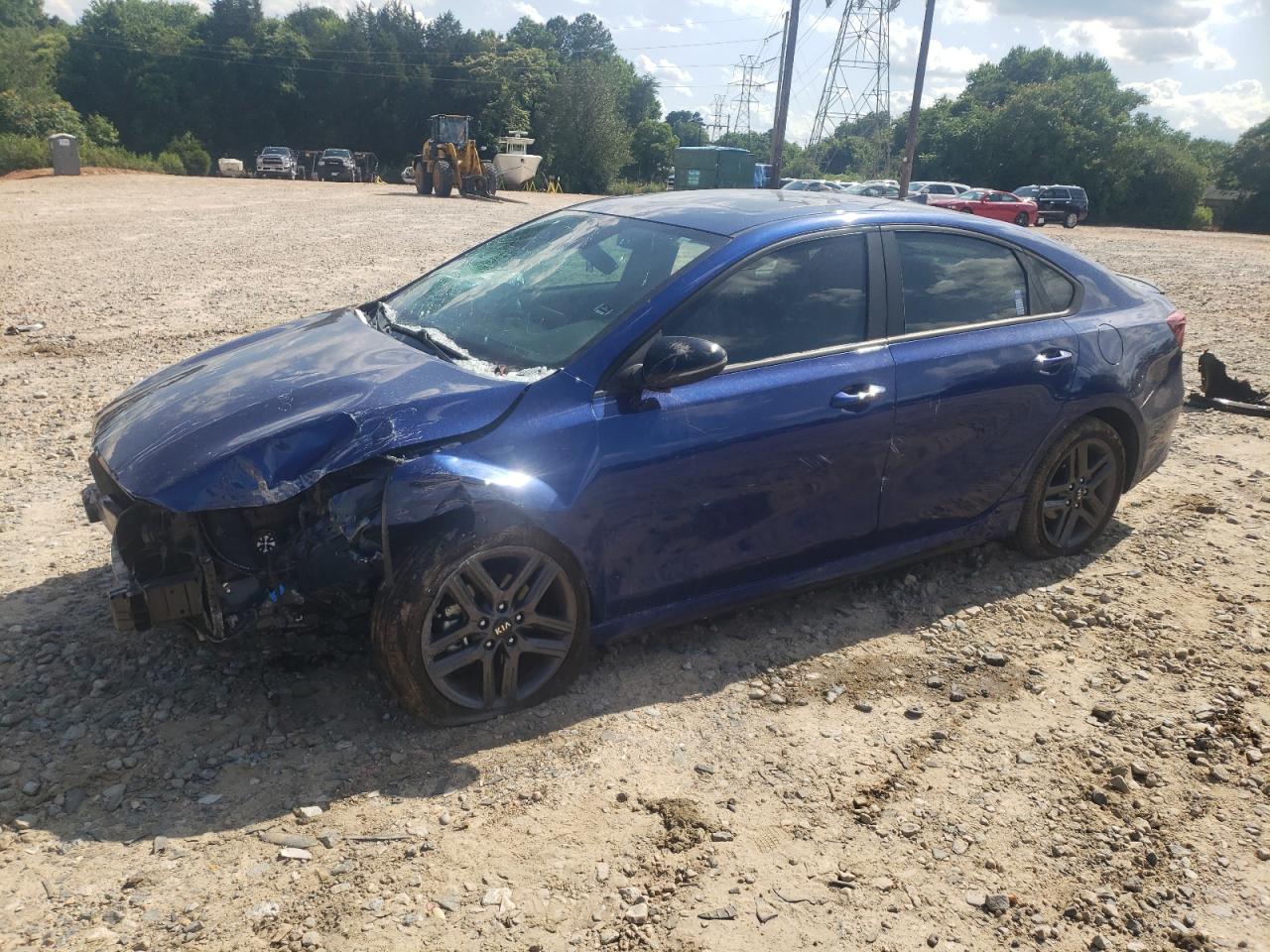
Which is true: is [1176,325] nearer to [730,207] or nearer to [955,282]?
[955,282]

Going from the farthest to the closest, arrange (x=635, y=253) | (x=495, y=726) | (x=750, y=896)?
(x=635, y=253) → (x=495, y=726) → (x=750, y=896)

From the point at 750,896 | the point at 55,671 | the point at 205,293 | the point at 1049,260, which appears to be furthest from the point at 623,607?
the point at 205,293

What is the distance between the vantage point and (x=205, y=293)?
1138cm

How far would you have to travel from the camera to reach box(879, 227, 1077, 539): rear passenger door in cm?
401

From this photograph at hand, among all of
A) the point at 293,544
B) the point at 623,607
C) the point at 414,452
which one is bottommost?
the point at 623,607

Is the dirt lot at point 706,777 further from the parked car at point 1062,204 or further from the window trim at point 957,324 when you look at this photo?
the parked car at point 1062,204

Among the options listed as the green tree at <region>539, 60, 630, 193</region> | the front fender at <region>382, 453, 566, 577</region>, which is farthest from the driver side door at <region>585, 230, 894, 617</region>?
the green tree at <region>539, 60, 630, 193</region>

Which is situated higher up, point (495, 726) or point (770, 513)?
point (770, 513)

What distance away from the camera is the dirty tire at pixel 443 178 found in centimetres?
3506

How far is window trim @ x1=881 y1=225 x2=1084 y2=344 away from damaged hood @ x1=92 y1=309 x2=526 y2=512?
1672mm

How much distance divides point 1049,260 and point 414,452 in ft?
10.4

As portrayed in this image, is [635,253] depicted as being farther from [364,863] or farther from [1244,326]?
[1244,326]

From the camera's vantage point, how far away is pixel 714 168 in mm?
53375

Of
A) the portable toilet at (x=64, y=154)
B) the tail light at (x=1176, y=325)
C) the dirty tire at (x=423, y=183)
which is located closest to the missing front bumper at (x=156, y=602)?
the tail light at (x=1176, y=325)
